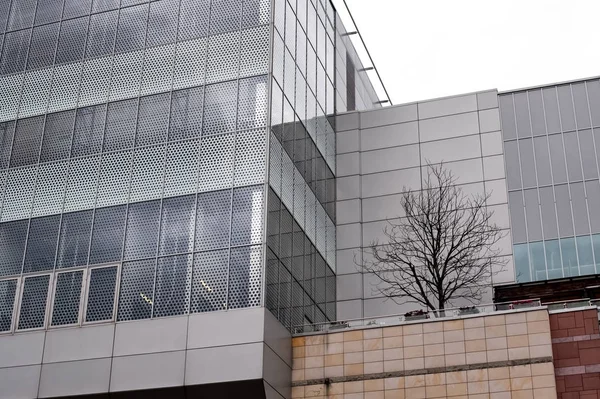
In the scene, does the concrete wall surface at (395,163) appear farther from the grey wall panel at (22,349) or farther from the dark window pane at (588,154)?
the grey wall panel at (22,349)

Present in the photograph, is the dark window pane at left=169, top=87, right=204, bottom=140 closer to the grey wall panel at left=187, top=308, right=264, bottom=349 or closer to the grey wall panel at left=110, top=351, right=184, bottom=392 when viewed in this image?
the grey wall panel at left=187, top=308, right=264, bottom=349

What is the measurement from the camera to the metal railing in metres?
38.5

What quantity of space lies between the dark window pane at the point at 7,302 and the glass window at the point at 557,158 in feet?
87.5

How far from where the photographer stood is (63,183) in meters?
43.9

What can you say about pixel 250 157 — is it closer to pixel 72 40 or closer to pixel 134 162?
pixel 134 162

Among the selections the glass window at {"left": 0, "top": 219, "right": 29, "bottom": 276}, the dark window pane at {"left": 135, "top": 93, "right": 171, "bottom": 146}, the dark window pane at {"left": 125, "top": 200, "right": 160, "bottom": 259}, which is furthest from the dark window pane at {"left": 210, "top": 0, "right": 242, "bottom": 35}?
the glass window at {"left": 0, "top": 219, "right": 29, "bottom": 276}

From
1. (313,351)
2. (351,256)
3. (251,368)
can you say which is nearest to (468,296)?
(351,256)

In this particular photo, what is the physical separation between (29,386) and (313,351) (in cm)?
1168

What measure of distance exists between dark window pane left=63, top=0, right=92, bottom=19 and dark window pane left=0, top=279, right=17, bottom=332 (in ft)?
45.5

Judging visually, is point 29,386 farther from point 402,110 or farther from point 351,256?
point 402,110

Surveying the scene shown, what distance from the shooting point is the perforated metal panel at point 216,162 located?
1630 inches

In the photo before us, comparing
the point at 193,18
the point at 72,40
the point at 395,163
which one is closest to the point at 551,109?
the point at 395,163

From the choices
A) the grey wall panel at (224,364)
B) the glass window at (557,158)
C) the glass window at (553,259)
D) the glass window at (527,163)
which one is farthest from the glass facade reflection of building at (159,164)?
the glass window at (557,158)

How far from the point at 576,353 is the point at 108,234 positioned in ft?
65.1
